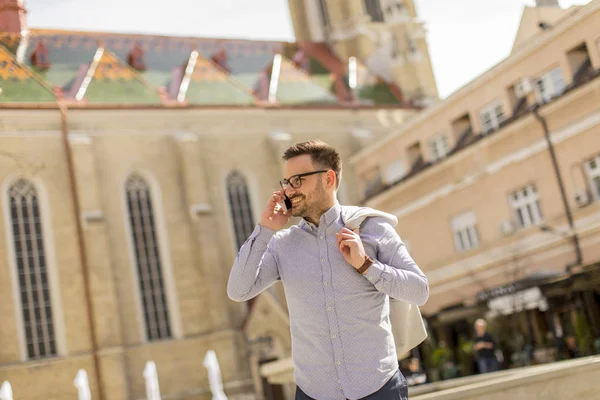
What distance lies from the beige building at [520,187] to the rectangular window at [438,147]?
5 cm

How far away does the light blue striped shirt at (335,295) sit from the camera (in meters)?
2.86

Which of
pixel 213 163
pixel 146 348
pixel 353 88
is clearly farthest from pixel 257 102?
pixel 146 348

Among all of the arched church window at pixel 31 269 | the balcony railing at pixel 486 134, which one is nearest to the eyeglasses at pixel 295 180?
the balcony railing at pixel 486 134

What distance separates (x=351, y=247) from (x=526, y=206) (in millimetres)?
17643

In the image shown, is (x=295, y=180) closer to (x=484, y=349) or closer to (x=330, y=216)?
(x=330, y=216)

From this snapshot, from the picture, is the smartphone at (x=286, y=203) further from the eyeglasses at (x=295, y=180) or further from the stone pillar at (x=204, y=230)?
the stone pillar at (x=204, y=230)

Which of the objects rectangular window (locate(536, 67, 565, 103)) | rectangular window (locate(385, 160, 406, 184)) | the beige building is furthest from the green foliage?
rectangular window (locate(385, 160, 406, 184))

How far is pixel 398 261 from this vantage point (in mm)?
2963

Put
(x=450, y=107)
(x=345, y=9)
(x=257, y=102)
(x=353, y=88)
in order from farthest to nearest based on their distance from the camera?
(x=345, y=9) < (x=353, y=88) < (x=257, y=102) < (x=450, y=107)

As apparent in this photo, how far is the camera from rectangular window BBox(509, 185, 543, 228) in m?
19.3

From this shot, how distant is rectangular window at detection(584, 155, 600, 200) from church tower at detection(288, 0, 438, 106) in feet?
52.8

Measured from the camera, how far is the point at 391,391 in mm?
2863

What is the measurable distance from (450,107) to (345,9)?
1441 cm

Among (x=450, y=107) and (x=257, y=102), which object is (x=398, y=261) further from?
(x=257, y=102)
